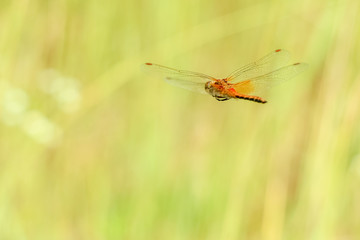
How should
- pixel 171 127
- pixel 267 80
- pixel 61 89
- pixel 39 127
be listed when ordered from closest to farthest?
1. pixel 267 80
2. pixel 39 127
3. pixel 61 89
4. pixel 171 127

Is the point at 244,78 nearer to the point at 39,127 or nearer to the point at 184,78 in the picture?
the point at 184,78

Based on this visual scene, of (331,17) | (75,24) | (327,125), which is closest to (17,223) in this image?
(75,24)

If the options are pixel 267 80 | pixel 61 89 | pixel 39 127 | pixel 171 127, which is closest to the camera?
pixel 267 80

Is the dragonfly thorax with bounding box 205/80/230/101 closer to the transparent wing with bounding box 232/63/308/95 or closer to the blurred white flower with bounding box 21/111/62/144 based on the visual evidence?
the transparent wing with bounding box 232/63/308/95

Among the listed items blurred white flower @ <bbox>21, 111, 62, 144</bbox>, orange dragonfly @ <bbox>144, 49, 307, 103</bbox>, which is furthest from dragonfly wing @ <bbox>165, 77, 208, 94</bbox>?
blurred white flower @ <bbox>21, 111, 62, 144</bbox>

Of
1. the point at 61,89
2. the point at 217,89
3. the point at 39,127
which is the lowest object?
the point at 217,89

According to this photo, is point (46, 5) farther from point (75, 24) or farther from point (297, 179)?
point (297, 179)

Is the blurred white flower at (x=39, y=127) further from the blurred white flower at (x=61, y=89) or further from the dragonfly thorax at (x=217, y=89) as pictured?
the dragonfly thorax at (x=217, y=89)

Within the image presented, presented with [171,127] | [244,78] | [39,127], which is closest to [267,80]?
[244,78]
